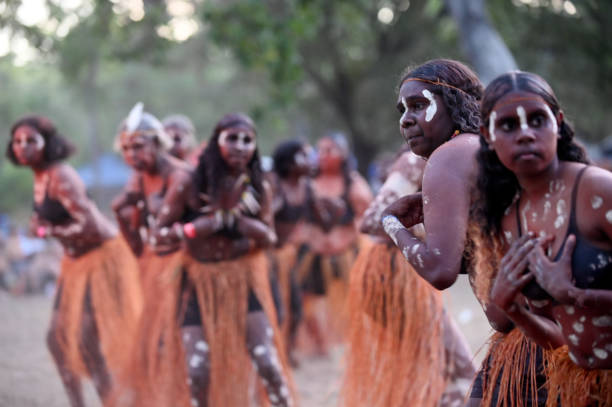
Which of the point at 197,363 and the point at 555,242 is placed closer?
the point at 555,242

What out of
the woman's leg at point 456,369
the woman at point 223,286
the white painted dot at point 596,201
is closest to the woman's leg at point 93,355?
the woman at point 223,286

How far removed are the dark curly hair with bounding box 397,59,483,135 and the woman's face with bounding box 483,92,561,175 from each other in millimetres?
498

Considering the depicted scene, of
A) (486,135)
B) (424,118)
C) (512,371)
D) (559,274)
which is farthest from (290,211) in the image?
(559,274)

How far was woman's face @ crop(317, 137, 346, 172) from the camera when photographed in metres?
7.35

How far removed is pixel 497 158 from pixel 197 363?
2.33 meters

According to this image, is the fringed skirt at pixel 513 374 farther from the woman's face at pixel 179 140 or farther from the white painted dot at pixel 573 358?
the woman's face at pixel 179 140

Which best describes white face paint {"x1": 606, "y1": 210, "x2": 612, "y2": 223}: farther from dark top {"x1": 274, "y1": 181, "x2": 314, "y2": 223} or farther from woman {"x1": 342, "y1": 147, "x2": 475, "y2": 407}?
dark top {"x1": 274, "y1": 181, "x2": 314, "y2": 223}

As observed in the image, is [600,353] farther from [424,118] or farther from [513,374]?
[424,118]

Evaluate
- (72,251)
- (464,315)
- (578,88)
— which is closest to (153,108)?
(578,88)

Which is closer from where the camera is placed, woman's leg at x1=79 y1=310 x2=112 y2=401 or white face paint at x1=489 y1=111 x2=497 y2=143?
white face paint at x1=489 y1=111 x2=497 y2=143

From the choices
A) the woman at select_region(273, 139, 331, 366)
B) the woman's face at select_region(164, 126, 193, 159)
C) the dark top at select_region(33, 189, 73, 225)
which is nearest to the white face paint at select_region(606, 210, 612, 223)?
the dark top at select_region(33, 189, 73, 225)

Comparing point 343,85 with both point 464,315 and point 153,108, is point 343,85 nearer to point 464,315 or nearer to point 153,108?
point 464,315

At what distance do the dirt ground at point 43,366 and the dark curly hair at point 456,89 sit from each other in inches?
53.9

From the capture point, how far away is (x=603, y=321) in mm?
1903
